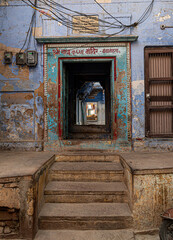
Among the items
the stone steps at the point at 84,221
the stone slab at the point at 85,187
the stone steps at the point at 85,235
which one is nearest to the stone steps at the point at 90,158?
the stone slab at the point at 85,187

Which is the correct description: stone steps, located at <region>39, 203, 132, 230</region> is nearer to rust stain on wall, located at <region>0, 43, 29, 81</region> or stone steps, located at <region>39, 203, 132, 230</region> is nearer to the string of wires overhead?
rust stain on wall, located at <region>0, 43, 29, 81</region>

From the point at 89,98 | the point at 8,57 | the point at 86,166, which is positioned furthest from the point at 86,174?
the point at 89,98

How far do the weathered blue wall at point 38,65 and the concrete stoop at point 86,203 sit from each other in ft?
4.60

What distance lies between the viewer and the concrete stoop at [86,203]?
232 cm

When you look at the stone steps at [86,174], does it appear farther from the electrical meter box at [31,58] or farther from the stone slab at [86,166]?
the electrical meter box at [31,58]

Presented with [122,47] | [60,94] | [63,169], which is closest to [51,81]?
[60,94]

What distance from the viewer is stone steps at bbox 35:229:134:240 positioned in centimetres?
219

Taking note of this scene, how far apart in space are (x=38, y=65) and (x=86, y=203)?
3417 millimetres

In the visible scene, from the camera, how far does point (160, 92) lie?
4316mm

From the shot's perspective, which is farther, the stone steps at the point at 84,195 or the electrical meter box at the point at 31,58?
the electrical meter box at the point at 31,58

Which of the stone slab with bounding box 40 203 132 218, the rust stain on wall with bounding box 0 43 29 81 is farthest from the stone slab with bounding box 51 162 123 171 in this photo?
the rust stain on wall with bounding box 0 43 29 81

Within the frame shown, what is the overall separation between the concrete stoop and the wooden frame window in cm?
163

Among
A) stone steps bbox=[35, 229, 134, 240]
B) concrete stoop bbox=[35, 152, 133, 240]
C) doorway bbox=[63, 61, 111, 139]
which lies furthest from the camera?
doorway bbox=[63, 61, 111, 139]

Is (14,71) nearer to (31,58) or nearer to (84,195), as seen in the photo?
(31,58)
